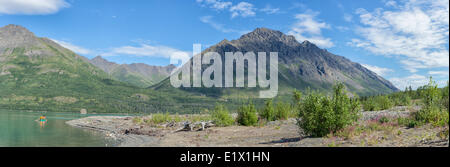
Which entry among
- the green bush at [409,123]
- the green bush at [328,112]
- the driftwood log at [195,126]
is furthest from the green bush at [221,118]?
the green bush at [409,123]

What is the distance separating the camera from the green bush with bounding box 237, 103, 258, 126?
152ft

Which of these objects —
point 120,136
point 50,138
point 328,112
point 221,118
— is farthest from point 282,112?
point 50,138

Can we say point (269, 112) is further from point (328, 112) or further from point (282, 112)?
point (328, 112)

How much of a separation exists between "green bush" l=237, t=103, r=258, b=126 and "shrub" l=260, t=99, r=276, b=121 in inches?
209

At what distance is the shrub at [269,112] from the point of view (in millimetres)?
51500

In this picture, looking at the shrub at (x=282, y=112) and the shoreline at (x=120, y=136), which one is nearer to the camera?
the shoreline at (x=120, y=136)

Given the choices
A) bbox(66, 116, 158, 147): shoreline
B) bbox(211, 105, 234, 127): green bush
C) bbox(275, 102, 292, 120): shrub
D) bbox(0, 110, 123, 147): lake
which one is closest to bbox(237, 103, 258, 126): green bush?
bbox(211, 105, 234, 127): green bush

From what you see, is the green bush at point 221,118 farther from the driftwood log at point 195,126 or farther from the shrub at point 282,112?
the shrub at point 282,112

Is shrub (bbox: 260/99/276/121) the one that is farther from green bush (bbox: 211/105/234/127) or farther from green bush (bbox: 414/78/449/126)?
green bush (bbox: 414/78/449/126)

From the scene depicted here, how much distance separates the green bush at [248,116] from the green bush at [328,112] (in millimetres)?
22299

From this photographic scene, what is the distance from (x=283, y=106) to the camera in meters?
52.9
